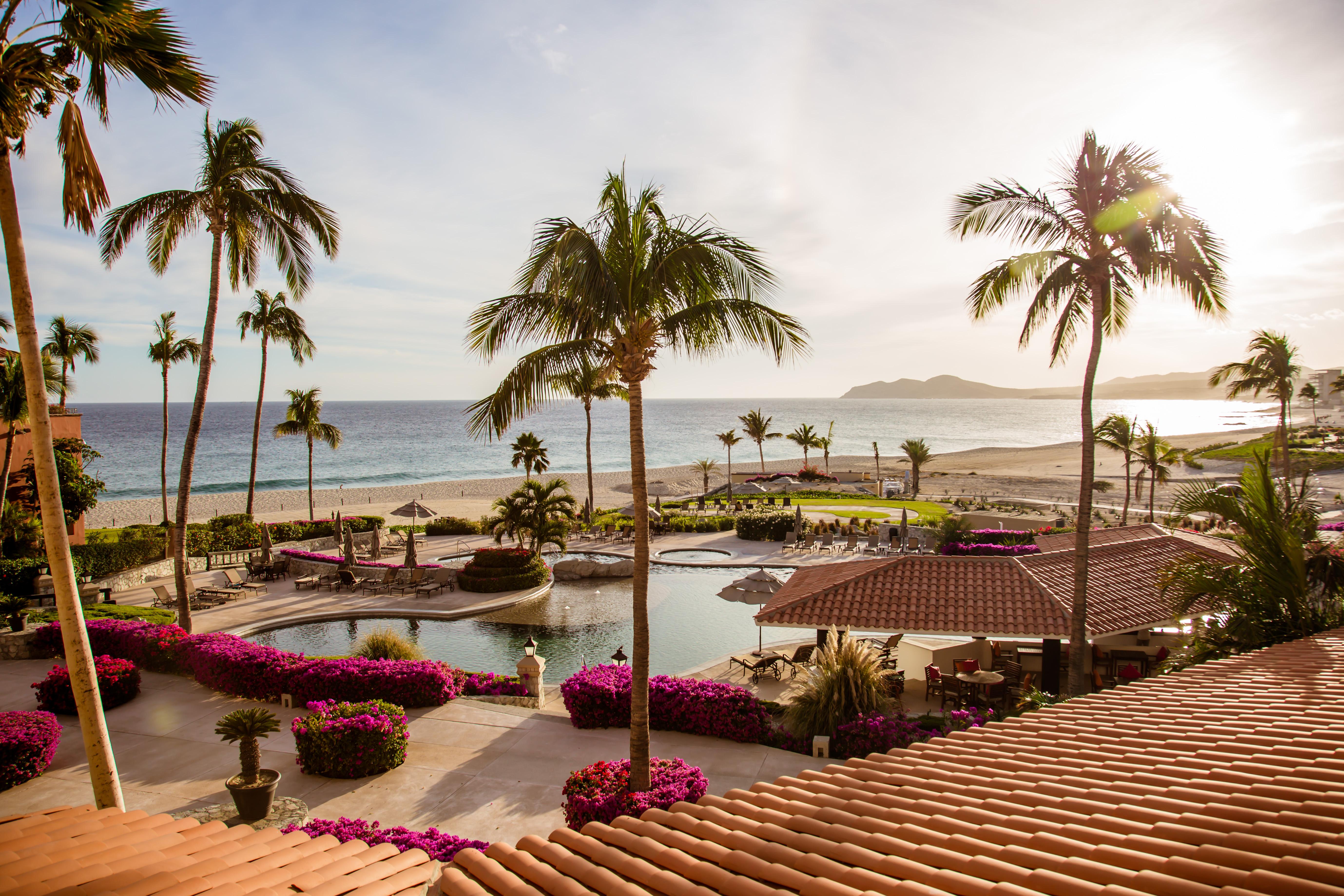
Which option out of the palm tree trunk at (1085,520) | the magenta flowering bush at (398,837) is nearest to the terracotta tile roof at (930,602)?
the palm tree trunk at (1085,520)

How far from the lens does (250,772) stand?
880 centimetres

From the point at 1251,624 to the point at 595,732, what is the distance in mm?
10469

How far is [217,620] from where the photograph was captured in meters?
19.8

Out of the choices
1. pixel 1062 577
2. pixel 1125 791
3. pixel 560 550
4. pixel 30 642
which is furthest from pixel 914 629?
pixel 30 642

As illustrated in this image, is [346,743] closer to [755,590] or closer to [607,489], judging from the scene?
[755,590]

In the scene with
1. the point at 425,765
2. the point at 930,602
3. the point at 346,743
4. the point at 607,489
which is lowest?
the point at 425,765

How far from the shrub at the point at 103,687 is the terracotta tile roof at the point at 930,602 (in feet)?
41.5

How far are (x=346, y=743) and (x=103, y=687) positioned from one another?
6583 millimetres

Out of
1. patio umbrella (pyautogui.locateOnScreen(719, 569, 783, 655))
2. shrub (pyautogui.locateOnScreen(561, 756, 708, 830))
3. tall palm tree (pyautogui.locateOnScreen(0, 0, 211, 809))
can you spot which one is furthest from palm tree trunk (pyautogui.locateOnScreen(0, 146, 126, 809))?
patio umbrella (pyautogui.locateOnScreen(719, 569, 783, 655))

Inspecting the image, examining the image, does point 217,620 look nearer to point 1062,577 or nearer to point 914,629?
point 914,629

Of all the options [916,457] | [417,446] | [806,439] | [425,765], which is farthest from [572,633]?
[417,446]

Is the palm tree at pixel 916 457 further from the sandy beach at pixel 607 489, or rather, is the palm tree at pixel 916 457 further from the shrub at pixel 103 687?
the shrub at pixel 103 687

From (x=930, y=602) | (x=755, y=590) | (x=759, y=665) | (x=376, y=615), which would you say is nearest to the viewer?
(x=930, y=602)

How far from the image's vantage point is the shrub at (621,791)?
8188 millimetres
